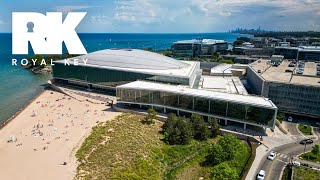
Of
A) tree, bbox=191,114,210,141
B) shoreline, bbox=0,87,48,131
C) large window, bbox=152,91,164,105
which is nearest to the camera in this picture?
tree, bbox=191,114,210,141

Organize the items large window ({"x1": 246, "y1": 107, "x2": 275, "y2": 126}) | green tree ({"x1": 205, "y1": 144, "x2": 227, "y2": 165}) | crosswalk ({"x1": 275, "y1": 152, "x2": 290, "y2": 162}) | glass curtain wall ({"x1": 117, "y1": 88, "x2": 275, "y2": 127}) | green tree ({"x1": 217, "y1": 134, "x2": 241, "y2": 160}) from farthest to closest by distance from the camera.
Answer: glass curtain wall ({"x1": 117, "y1": 88, "x2": 275, "y2": 127})
large window ({"x1": 246, "y1": 107, "x2": 275, "y2": 126})
crosswalk ({"x1": 275, "y1": 152, "x2": 290, "y2": 162})
green tree ({"x1": 217, "y1": 134, "x2": 241, "y2": 160})
green tree ({"x1": 205, "y1": 144, "x2": 227, "y2": 165})

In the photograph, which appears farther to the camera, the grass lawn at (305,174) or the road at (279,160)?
the road at (279,160)

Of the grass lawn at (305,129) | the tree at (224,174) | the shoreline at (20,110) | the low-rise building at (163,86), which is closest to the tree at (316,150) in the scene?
the low-rise building at (163,86)

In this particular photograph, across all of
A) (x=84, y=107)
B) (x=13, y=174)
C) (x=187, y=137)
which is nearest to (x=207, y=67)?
(x=84, y=107)

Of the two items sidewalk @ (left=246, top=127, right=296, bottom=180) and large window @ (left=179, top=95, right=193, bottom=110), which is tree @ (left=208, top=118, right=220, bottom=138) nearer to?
large window @ (left=179, top=95, right=193, bottom=110)

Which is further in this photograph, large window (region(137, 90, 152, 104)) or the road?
large window (region(137, 90, 152, 104))

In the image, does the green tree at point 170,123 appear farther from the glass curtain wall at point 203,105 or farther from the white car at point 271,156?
the white car at point 271,156

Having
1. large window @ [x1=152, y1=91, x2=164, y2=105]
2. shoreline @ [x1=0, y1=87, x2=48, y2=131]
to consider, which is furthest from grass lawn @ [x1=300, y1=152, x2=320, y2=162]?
shoreline @ [x1=0, y1=87, x2=48, y2=131]

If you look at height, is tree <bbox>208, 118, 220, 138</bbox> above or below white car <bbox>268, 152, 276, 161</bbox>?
above
